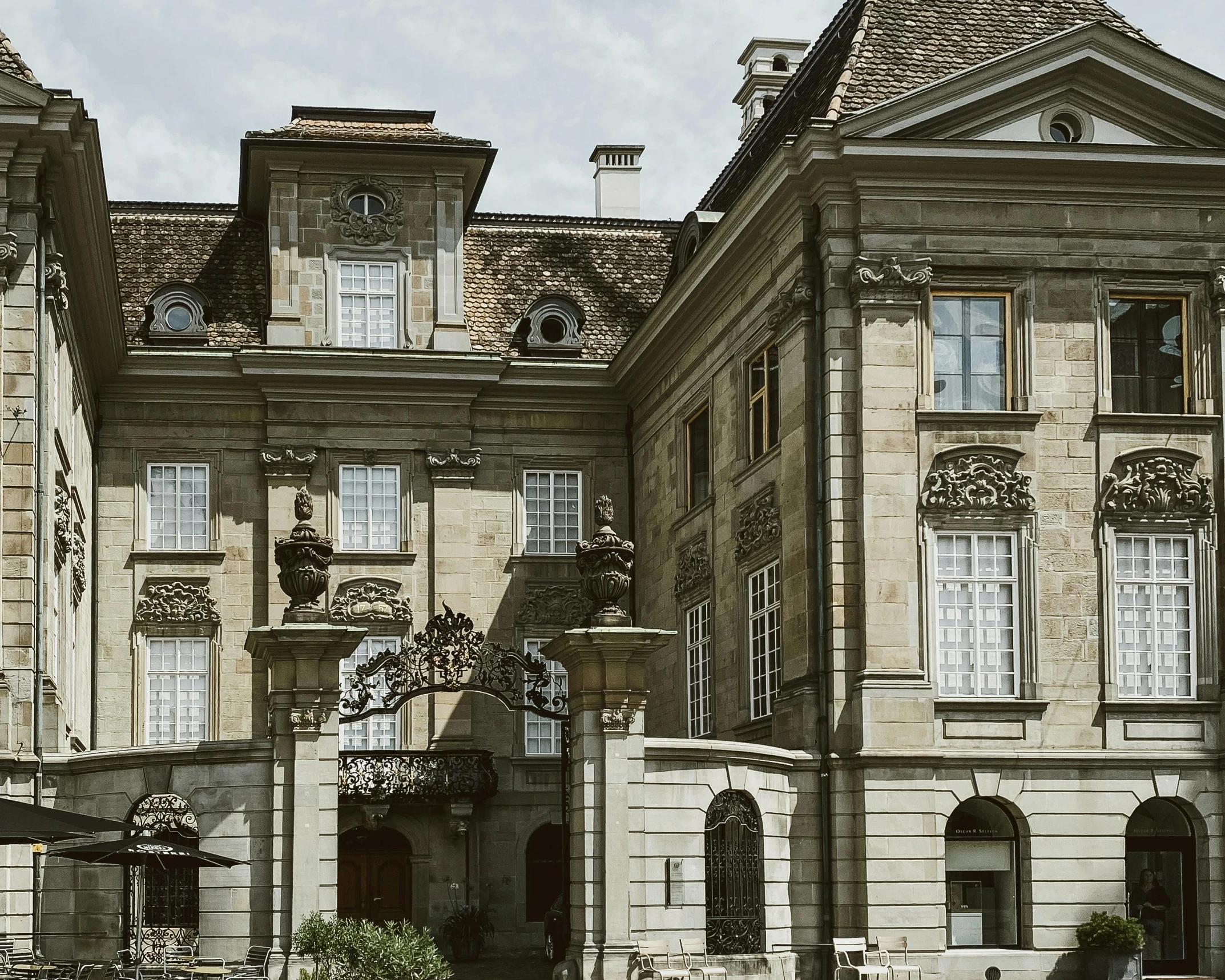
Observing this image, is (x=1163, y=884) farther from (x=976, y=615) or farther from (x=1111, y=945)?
(x=976, y=615)

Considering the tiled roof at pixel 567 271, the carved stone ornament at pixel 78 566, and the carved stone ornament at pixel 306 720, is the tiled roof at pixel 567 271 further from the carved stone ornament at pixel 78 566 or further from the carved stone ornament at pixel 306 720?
the carved stone ornament at pixel 306 720

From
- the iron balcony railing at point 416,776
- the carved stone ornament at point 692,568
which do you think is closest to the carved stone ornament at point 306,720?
the carved stone ornament at point 692,568

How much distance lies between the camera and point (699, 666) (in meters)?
34.4

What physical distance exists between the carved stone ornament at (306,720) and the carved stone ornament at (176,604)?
13850mm

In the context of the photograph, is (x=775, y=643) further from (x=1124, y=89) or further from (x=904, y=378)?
(x=1124, y=89)

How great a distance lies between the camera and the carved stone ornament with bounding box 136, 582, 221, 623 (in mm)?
38062

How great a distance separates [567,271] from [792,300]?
46.8 feet

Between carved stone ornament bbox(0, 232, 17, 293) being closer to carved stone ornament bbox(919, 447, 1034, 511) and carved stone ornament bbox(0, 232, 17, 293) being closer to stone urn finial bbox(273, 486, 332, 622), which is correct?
stone urn finial bbox(273, 486, 332, 622)

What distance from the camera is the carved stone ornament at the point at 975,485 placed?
90.7 feet

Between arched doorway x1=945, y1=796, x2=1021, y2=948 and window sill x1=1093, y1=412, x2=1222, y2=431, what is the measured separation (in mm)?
5378

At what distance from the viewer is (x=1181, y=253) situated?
1123 inches

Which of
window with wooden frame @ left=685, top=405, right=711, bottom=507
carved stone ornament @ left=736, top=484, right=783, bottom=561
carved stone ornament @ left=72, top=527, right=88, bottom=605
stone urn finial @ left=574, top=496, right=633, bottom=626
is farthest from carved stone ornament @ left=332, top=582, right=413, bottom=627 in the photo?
stone urn finial @ left=574, top=496, right=633, bottom=626

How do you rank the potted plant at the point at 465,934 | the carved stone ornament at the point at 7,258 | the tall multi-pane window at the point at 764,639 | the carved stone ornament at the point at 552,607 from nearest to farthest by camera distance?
1. the carved stone ornament at the point at 7,258
2. the tall multi-pane window at the point at 764,639
3. the potted plant at the point at 465,934
4. the carved stone ornament at the point at 552,607

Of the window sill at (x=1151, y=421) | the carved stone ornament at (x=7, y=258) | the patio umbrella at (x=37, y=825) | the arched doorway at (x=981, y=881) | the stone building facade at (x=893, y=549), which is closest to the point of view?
the patio umbrella at (x=37, y=825)
